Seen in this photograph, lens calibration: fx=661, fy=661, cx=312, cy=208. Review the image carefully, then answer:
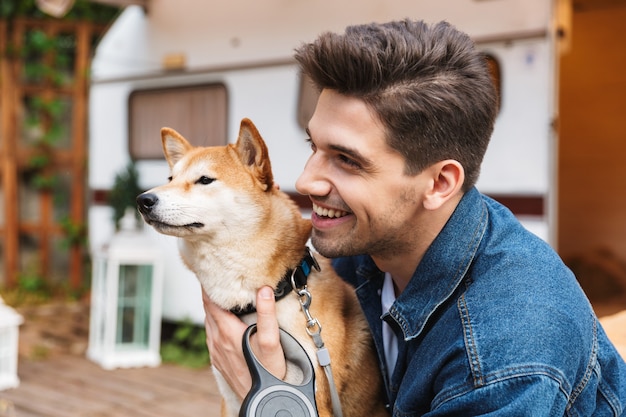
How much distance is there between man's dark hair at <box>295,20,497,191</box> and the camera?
1.47 metres

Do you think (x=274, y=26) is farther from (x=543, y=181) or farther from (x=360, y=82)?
(x=360, y=82)

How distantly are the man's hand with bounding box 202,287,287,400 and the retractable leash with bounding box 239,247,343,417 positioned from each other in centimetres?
4

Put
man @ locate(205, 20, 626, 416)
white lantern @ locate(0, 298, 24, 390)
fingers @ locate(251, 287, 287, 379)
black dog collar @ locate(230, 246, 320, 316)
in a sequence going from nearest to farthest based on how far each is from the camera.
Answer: man @ locate(205, 20, 626, 416)
fingers @ locate(251, 287, 287, 379)
black dog collar @ locate(230, 246, 320, 316)
white lantern @ locate(0, 298, 24, 390)

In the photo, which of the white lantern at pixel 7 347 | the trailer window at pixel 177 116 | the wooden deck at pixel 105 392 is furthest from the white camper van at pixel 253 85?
the white lantern at pixel 7 347

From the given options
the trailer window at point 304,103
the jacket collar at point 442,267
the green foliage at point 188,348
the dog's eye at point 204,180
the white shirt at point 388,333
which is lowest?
the green foliage at point 188,348

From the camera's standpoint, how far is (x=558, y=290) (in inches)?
53.4

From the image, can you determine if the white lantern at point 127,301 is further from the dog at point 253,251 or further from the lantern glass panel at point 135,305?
the dog at point 253,251

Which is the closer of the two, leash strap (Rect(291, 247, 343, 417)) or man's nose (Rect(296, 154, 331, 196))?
man's nose (Rect(296, 154, 331, 196))

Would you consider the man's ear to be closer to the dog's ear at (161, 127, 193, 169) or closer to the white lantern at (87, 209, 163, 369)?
the dog's ear at (161, 127, 193, 169)

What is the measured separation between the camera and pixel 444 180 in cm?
155

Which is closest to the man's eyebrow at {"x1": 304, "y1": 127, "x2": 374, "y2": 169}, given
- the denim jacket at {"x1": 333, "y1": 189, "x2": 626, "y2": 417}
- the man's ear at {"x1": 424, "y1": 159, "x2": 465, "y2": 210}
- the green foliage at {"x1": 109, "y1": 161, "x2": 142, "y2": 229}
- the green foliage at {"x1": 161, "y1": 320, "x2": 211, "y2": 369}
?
the man's ear at {"x1": 424, "y1": 159, "x2": 465, "y2": 210}

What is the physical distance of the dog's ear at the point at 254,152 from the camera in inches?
81.6

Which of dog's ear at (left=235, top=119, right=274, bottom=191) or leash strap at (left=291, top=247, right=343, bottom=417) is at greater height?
dog's ear at (left=235, top=119, right=274, bottom=191)

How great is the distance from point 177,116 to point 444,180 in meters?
4.38
